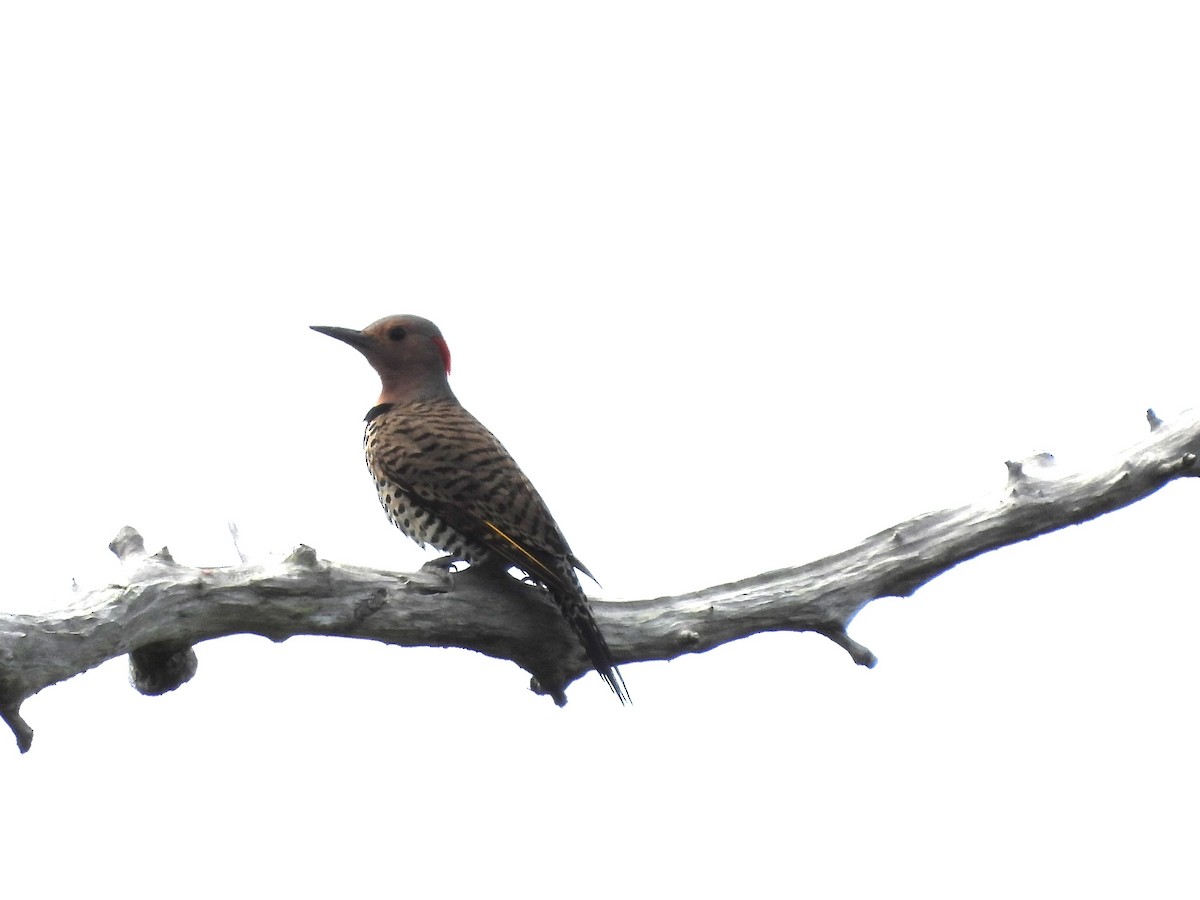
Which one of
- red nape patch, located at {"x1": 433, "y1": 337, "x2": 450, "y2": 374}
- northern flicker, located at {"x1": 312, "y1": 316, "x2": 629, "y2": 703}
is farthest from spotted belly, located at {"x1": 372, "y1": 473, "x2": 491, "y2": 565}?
red nape patch, located at {"x1": 433, "y1": 337, "x2": 450, "y2": 374}

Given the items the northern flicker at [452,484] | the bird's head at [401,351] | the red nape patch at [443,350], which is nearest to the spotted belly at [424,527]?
the northern flicker at [452,484]

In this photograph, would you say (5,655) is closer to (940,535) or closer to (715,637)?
(715,637)

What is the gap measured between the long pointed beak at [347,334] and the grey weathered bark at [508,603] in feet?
4.61

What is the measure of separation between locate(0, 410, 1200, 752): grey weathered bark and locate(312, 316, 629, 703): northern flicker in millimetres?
206

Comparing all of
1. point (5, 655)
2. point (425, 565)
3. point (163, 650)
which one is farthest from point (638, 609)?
point (5, 655)

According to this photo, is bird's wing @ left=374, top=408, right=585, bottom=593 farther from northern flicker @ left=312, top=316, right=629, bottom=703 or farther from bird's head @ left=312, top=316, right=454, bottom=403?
bird's head @ left=312, top=316, right=454, bottom=403

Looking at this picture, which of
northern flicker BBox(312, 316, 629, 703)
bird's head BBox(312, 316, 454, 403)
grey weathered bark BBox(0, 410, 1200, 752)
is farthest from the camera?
bird's head BBox(312, 316, 454, 403)

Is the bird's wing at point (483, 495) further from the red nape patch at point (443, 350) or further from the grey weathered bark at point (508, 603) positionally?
the red nape patch at point (443, 350)

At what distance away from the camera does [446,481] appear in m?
5.43

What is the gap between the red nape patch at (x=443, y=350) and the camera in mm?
6277

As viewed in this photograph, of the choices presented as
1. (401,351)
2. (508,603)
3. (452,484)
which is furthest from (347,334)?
(508,603)

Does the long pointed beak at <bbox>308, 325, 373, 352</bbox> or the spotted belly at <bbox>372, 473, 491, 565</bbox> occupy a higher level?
the long pointed beak at <bbox>308, 325, 373, 352</bbox>

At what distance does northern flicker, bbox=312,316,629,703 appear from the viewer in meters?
5.14

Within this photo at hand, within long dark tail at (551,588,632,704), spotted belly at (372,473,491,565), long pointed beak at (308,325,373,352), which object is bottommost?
long dark tail at (551,588,632,704)
